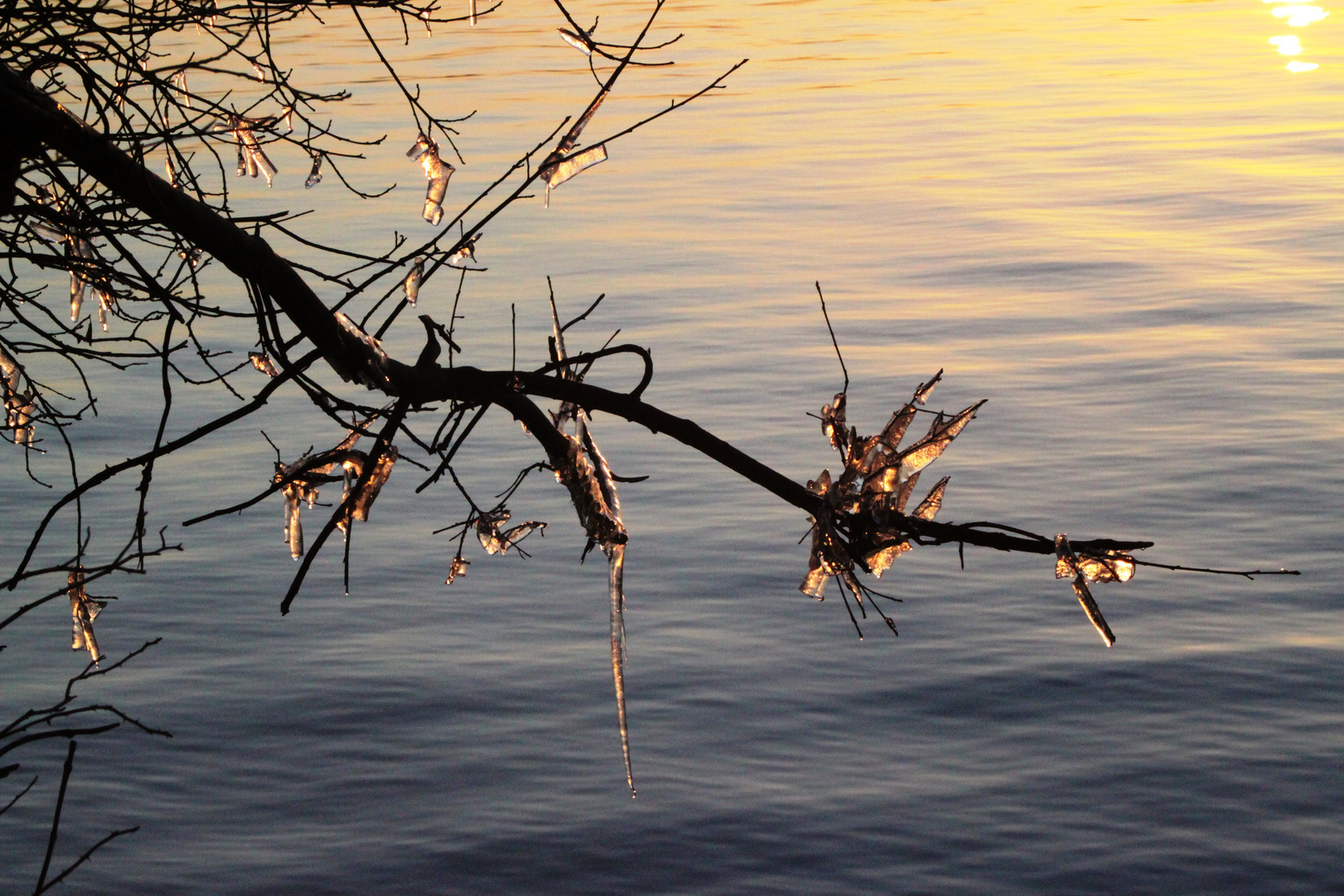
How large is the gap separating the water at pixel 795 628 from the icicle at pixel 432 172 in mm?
3700

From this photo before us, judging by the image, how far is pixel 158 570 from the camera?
11.0 metres

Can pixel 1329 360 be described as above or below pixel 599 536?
above

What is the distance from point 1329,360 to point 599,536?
1130cm

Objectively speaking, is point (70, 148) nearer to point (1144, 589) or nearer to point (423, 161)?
point (423, 161)

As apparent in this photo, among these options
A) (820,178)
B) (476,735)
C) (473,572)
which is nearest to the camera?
(476,735)

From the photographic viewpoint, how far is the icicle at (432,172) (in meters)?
4.43

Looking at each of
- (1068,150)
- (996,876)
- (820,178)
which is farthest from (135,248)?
(996,876)

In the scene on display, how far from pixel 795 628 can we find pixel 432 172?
17.8ft

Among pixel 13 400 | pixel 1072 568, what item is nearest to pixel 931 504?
pixel 1072 568

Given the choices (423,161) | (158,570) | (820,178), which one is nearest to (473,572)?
(158,570)

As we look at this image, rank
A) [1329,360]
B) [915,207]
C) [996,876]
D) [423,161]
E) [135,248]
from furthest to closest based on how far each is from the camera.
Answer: [915,207] → [135,248] → [1329,360] → [996,876] → [423,161]

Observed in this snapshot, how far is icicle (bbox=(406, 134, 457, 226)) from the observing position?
4.43 meters

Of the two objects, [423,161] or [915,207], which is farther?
[915,207]

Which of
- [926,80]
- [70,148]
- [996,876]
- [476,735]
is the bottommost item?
[996,876]
